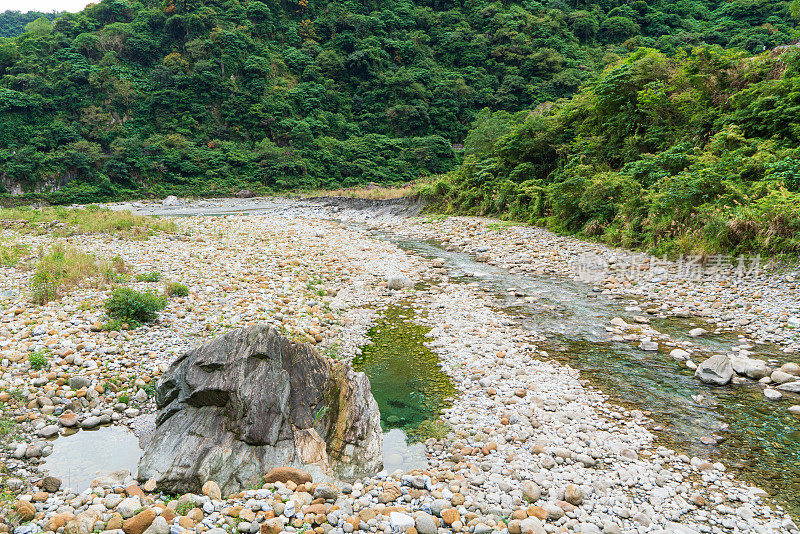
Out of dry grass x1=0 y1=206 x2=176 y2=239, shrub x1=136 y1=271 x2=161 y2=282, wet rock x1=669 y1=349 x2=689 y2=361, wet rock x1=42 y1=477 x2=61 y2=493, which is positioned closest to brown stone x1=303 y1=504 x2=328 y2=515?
wet rock x1=42 y1=477 x2=61 y2=493

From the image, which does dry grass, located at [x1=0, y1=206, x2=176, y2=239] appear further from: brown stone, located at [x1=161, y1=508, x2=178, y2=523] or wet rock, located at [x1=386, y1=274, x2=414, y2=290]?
brown stone, located at [x1=161, y1=508, x2=178, y2=523]

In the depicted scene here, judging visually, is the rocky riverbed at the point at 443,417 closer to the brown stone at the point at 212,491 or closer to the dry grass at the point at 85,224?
the brown stone at the point at 212,491

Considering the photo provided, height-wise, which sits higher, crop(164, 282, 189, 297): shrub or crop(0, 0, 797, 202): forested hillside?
crop(0, 0, 797, 202): forested hillside

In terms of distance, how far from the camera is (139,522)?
3.29 m

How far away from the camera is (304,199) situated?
47.2 meters

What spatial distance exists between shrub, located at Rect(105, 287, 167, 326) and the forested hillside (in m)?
51.8

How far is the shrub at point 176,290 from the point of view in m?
8.90

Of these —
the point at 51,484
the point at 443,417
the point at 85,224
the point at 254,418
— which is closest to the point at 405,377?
the point at 443,417

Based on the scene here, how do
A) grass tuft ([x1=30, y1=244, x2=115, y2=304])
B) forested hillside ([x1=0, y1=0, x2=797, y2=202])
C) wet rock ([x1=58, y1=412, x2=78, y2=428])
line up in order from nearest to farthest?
wet rock ([x1=58, y1=412, x2=78, y2=428]) < grass tuft ([x1=30, y1=244, x2=115, y2=304]) < forested hillside ([x1=0, y1=0, x2=797, y2=202])

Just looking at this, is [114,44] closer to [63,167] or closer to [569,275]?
[63,167]

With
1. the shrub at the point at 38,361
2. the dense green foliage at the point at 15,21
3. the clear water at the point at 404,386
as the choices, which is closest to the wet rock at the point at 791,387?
the clear water at the point at 404,386

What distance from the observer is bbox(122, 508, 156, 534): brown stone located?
128 inches

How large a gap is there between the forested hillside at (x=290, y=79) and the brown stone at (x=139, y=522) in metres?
56.8

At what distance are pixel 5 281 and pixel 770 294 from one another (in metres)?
17.4
